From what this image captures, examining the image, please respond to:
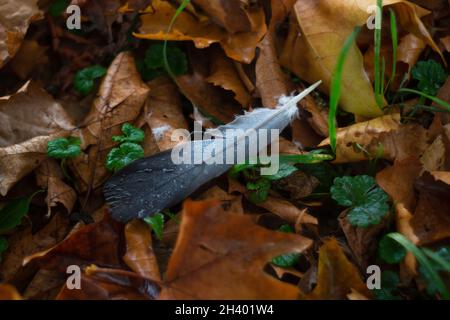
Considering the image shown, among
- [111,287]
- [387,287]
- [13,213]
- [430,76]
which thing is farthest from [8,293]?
[430,76]

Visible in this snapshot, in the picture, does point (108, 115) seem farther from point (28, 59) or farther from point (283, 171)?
point (283, 171)

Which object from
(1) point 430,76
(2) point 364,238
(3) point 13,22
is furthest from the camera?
(3) point 13,22

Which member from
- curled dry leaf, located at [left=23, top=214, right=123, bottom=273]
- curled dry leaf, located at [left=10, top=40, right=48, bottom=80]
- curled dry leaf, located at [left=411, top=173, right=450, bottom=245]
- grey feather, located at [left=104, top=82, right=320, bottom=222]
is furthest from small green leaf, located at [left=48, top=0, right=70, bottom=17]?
curled dry leaf, located at [left=411, top=173, right=450, bottom=245]

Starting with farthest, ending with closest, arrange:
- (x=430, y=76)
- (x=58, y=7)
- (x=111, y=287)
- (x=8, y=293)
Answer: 1. (x=58, y=7)
2. (x=430, y=76)
3. (x=111, y=287)
4. (x=8, y=293)

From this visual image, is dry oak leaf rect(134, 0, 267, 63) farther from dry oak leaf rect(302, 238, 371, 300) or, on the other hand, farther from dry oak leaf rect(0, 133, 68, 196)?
dry oak leaf rect(302, 238, 371, 300)

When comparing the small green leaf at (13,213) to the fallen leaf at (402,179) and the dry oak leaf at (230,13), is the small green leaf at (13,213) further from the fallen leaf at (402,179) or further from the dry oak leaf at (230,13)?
the fallen leaf at (402,179)
